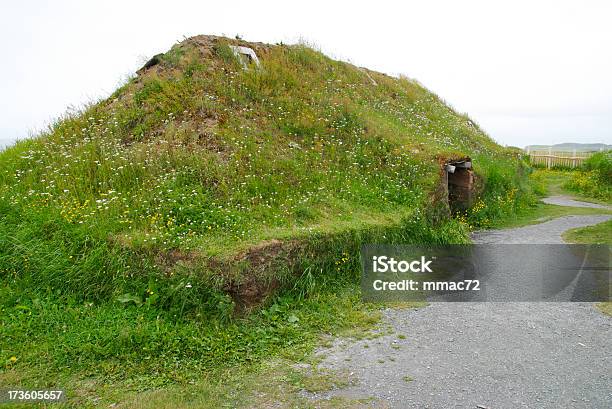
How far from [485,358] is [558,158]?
24350mm

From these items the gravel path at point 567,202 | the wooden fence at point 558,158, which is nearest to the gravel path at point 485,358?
the gravel path at point 567,202

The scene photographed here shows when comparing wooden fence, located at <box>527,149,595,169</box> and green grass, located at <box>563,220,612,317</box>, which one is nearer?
green grass, located at <box>563,220,612,317</box>

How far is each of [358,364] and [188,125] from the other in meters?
5.68

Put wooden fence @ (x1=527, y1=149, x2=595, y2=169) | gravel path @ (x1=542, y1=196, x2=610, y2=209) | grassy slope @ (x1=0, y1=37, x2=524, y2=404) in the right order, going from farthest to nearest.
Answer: wooden fence @ (x1=527, y1=149, x2=595, y2=169) < gravel path @ (x1=542, y1=196, x2=610, y2=209) < grassy slope @ (x1=0, y1=37, x2=524, y2=404)

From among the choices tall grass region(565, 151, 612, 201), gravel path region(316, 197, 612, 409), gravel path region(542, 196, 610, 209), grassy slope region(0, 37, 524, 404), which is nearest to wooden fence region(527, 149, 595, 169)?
tall grass region(565, 151, 612, 201)

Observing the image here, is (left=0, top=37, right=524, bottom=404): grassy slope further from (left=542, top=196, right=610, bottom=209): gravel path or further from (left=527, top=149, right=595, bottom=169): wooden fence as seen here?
(left=527, top=149, right=595, bottom=169): wooden fence

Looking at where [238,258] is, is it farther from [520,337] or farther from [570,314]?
[570,314]

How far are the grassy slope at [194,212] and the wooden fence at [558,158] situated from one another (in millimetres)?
14463

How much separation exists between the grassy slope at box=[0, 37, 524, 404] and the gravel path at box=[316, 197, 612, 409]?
70cm

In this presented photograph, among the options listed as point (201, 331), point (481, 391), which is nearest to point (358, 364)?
point (481, 391)

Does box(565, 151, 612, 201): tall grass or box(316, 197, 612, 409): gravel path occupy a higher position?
box(565, 151, 612, 201): tall grass

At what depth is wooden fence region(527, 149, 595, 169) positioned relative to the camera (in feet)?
76.4

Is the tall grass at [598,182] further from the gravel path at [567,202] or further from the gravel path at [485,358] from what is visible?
the gravel path at [485,358]

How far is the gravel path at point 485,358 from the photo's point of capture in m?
3.72
